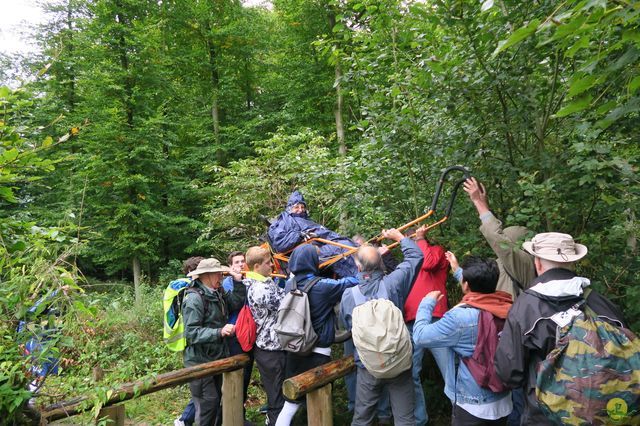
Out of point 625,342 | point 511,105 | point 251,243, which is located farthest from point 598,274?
point 251,243

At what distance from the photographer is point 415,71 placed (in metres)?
3.98

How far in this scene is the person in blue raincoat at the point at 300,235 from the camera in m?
4.62

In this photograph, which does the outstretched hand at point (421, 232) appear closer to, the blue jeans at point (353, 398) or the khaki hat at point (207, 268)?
the blue jeans at point (353, 398)

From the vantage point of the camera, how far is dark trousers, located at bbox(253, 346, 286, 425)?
13.3ft

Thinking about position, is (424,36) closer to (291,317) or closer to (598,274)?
(598,274)

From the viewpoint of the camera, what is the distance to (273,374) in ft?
13.4

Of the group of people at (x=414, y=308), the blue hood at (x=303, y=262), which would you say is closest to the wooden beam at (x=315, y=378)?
the group of people at (x=414, y=308)

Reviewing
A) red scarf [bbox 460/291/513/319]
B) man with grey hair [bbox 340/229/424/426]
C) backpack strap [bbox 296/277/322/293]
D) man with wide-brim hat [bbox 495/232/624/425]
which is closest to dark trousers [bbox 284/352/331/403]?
man with grey hair [bbox 340/229/424/426]

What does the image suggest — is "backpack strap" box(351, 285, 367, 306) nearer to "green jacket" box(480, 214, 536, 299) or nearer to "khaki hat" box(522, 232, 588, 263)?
"green jacket" box(480, 214, 536, 299)

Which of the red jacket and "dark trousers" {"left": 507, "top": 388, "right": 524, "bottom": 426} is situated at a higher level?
the red jacket

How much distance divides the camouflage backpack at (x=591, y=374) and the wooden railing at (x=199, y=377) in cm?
268

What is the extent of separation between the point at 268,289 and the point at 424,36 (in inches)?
118

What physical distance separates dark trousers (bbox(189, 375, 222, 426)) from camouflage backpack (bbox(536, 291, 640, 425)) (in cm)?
328

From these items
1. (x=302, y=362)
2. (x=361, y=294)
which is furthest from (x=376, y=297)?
(x=302, y=362)
